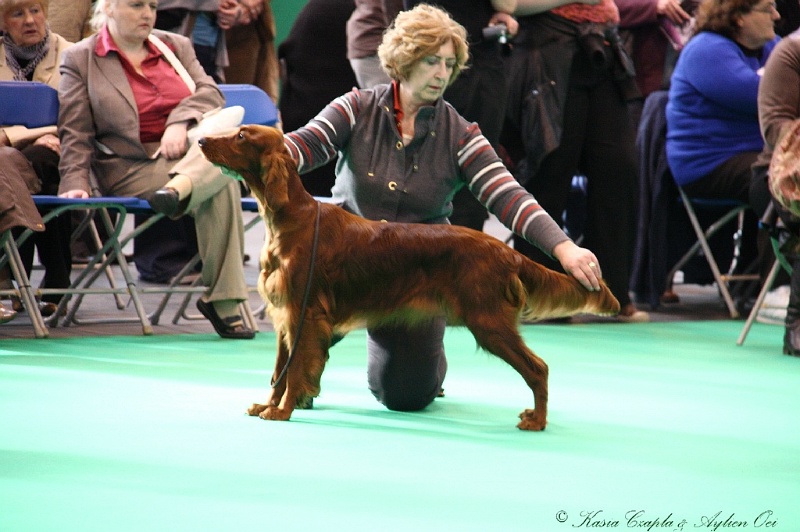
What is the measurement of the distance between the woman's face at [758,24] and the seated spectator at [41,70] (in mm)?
3371

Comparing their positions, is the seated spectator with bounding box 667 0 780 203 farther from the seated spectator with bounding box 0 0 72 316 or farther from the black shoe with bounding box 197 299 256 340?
the seated spectator with bounding box 0 0 72 316

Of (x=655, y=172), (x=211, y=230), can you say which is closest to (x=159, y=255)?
(x=211, y=230)

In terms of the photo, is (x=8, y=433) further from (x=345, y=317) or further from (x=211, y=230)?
(x=211, y=230)

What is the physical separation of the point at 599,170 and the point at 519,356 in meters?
2.85

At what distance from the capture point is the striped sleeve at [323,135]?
10.5ft

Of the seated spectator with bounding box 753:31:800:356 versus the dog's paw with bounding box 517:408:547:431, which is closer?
the dog's paw with bounding box 517:408:547:431

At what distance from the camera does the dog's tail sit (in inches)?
119

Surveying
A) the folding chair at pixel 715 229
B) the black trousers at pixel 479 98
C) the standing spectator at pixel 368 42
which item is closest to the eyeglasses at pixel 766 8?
the folding chair at pixel 715 229

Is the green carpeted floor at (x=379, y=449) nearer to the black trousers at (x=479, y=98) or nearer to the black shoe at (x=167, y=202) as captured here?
the black shoe at (x=167, y=202)

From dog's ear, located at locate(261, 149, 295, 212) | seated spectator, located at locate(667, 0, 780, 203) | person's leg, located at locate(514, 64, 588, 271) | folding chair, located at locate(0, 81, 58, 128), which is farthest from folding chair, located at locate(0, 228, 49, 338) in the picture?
seated spectator, located at locate(667, 0, 780, 203)

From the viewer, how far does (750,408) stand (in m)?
3.55

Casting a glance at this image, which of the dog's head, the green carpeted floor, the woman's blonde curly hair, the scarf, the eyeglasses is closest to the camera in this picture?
the green carpeted floor

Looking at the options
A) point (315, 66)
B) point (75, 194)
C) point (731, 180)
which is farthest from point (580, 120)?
point (75, 194)

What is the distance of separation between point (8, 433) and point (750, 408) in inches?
85.7
